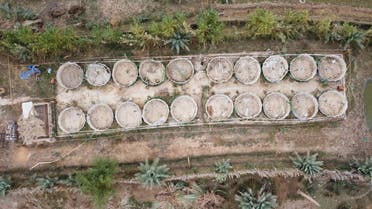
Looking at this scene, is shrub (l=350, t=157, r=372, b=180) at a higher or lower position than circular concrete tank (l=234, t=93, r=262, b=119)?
lower

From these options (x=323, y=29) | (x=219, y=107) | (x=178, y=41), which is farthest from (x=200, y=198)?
(x=323, y=29)

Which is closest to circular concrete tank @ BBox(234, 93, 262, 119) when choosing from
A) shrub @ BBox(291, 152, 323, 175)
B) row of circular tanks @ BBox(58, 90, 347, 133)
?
row of circular tanks @ BBox(58, 90, 347, 133)

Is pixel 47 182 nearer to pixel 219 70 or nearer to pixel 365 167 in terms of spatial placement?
pixel 219 70

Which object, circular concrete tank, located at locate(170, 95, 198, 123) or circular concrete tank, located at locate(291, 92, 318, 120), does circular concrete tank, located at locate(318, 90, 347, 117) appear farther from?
circular concrete tank, located at locate(170, 95, 198, 123)

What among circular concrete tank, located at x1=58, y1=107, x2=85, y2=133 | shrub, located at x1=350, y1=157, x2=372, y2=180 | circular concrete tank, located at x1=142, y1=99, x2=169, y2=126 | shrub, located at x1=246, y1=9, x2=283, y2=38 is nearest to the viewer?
shrub, located at x1=246, y1=9, x2=283, y2=38

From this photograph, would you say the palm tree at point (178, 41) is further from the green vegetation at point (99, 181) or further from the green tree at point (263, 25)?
the green vegetation at point (99, 181)

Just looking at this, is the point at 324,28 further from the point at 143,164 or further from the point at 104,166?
the point at 104,166
